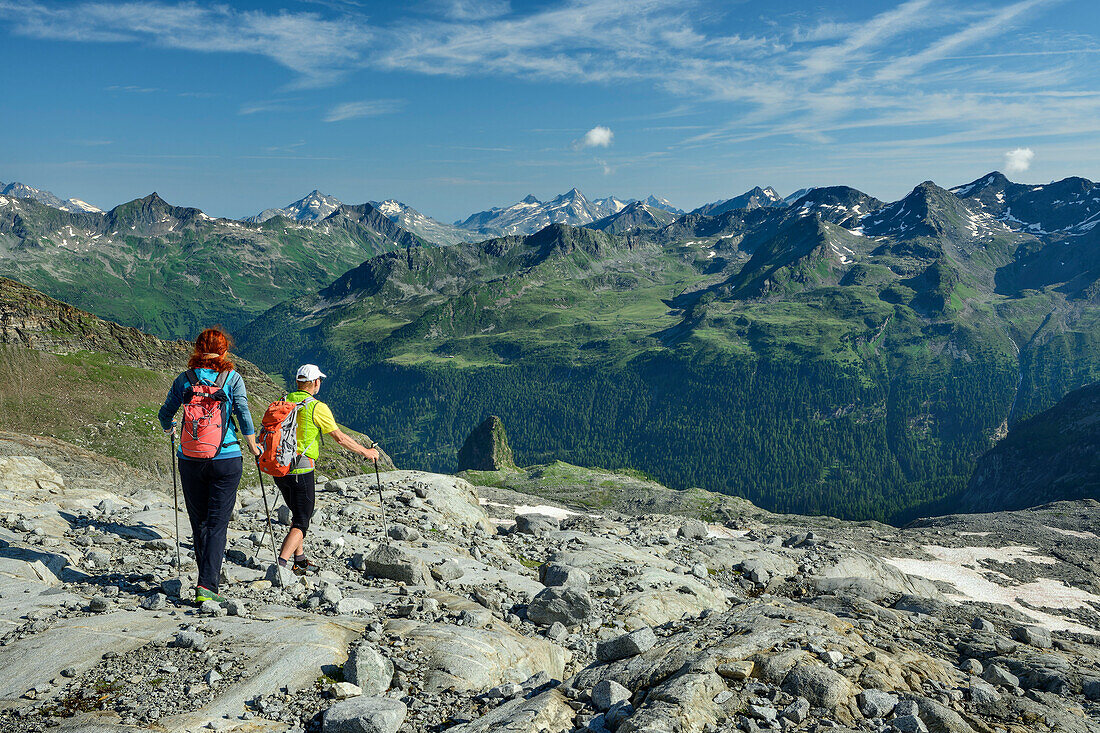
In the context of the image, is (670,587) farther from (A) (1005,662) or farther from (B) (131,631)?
(B) (131,631)

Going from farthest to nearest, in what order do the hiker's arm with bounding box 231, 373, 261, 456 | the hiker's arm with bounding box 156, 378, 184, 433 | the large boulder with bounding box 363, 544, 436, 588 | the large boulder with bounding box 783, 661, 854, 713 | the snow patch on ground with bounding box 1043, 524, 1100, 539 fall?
the snow patch on ground with bounding box 1043, 524, 1100, 539 → the large boulder with bounding box 363, 544, 436, 588 → the hiker's arm with bounding box 231, 373, 261, 456 → the hiker's arm with bounding box 156, 378, 184, 433 → the large boulder with bounding box 783, 661, 854, 713

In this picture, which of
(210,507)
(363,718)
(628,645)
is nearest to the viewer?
(363,718)

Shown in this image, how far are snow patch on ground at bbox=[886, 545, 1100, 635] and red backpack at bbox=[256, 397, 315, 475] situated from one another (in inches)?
1953

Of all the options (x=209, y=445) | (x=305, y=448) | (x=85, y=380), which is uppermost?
(x=209, y=445)

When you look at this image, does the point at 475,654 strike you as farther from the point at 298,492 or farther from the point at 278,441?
the point at 278,441

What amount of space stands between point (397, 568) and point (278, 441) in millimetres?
5077

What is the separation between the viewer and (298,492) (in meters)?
16.0

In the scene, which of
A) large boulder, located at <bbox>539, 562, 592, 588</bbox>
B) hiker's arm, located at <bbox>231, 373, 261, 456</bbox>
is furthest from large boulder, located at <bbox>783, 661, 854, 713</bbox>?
hiker's arm, located at <bbox>231, 373, 261, 456</bbox>

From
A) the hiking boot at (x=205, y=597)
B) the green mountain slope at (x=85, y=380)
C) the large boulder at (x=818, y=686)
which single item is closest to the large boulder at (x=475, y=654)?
the hiking boot at (x=205, y=597)

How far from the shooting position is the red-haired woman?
43.1 ft

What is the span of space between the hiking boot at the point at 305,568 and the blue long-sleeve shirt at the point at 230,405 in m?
4.53

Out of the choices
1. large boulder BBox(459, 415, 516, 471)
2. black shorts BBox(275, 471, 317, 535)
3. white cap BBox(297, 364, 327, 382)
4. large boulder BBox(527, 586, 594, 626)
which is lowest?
large boulder BBox(459, 415, 516, 471)

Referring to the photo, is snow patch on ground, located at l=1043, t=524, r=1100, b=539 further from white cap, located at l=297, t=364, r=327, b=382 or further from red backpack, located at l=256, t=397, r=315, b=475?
red backpack, located at l=256, t=397, r=315, b=475

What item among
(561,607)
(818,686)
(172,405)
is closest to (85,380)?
(172,405)
